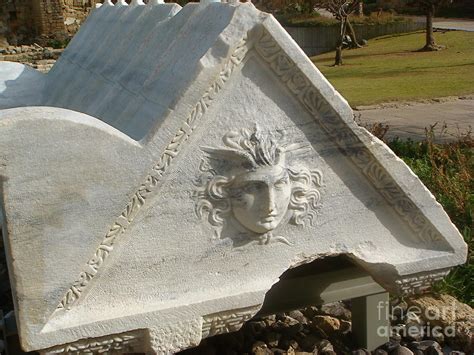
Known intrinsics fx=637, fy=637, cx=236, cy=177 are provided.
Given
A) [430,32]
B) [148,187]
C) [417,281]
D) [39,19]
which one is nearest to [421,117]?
[417,281]

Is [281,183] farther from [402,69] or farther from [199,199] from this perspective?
[402,69]

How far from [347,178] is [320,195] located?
0.15 m

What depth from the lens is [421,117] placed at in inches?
A: 385

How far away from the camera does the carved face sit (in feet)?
7.99

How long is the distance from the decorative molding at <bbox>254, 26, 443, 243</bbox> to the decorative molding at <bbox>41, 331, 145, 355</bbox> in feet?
3.62

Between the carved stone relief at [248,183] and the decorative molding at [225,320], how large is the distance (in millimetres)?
278

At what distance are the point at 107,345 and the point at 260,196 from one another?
0.79 metres

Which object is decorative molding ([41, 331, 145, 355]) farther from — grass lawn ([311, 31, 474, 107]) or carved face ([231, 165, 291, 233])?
grass lawn ([311, 31, 474, 107])

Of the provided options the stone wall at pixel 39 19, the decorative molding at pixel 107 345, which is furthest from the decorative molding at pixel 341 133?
the stone wall at pixel 39 19

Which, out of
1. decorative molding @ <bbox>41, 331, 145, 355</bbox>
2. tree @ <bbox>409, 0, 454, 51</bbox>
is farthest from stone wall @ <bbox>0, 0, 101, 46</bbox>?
decorative molding @ <bbox>41, 331, 145, 355</bbox>

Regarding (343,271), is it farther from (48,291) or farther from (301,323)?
(48,291)

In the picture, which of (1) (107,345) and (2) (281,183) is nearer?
(1) (107,345)

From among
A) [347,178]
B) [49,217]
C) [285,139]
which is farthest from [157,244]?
[347,178]

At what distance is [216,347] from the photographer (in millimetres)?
3135
